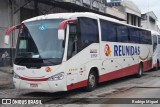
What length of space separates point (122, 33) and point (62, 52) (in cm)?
710

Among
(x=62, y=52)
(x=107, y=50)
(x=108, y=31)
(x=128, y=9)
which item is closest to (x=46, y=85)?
(x=62, y=52)

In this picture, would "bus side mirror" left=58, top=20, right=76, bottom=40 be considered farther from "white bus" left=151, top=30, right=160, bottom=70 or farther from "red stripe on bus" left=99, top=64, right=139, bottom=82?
"white bus" left=151, top=30, right=160, bottom=70

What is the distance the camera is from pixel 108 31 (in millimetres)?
16688

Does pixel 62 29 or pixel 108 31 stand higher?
pixel 108 31

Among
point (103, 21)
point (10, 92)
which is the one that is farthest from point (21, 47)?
point (103, 21)

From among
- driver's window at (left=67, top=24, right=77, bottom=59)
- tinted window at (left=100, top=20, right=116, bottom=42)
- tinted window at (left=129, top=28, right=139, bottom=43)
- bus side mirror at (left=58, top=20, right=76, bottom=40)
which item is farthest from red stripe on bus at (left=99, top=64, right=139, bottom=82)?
bus side mirror at (left=58, top=20, right=76, bottom=40)

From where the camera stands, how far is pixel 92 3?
42594 millimetres

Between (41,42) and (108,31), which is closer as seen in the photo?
(41,42)

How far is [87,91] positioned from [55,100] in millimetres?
2347

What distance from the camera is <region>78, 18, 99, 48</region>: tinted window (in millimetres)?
13938

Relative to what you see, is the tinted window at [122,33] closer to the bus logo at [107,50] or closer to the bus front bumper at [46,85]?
the bus logo at [107,50]

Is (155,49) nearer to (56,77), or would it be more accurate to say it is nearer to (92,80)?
(92,80)

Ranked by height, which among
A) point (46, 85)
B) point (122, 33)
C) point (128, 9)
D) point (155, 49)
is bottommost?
point (46, 85)

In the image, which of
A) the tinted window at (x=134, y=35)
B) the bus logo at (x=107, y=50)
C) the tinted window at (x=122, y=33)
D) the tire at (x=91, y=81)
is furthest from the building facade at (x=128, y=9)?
the tire at (x=91, y=81)
